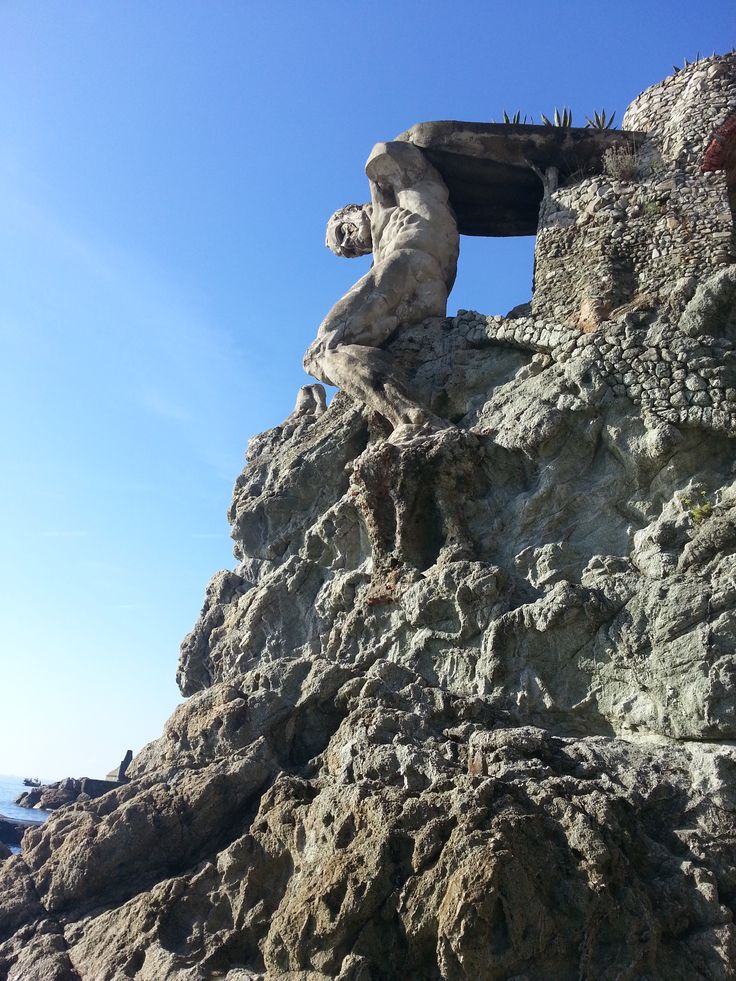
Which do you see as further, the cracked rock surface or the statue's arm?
the statue's arm

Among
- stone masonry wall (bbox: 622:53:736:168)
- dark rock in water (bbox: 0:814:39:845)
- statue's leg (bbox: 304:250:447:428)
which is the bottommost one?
dark rock in water (bbox: 0:814:39:845)

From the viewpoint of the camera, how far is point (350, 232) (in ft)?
55.9

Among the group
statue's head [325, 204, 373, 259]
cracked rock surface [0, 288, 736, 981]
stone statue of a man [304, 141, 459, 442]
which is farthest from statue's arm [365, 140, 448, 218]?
cracked rock surface [0, 288, 736, 981]

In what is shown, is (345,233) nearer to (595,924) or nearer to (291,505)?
(291,505)

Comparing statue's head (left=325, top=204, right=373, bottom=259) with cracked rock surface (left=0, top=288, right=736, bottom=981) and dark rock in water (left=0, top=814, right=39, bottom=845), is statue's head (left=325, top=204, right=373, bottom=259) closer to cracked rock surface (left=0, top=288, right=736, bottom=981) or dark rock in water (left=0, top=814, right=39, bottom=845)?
cracked rock surface (left=0, top=288, right=736, bottom=981)

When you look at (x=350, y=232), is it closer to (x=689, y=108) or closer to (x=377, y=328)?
(x=377, y=328)

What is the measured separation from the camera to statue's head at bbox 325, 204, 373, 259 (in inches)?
661

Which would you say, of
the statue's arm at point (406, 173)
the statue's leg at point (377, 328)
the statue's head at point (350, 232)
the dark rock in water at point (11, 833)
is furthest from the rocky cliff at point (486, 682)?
the dark rock in water at point (11, 833)

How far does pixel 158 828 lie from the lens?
33.3 ft

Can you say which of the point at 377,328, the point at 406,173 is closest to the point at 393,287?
the point at 377,328

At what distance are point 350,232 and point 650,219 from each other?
5872 millimetres

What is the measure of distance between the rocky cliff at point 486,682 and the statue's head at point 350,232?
10.9ft

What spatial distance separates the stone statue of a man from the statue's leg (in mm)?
14

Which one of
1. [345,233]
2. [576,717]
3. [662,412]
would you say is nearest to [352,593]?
[576,717]
